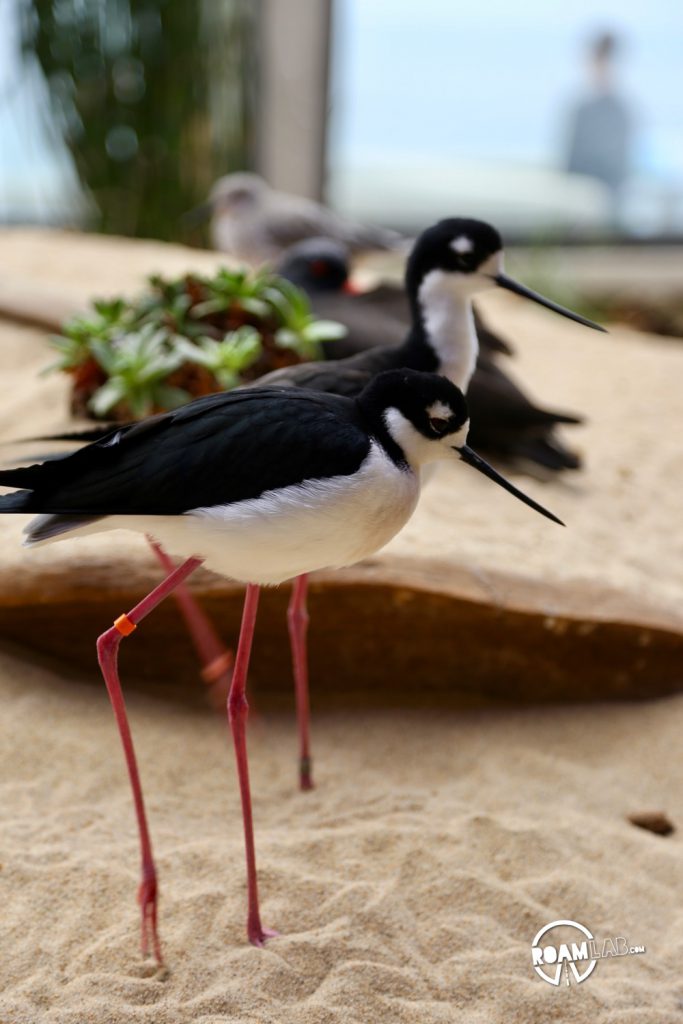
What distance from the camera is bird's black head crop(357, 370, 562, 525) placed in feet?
5.04

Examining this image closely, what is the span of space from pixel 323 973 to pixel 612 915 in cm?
56

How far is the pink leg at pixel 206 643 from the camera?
7.46 ft

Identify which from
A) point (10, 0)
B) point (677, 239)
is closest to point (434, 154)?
point (677, 239)

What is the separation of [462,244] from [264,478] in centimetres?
93

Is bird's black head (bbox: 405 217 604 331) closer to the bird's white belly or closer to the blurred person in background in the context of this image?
the bird's white belly

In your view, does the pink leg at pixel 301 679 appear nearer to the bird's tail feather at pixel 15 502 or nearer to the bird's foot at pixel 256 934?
the bird's foot at pixel 256 934

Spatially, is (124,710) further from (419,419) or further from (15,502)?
(419,419)

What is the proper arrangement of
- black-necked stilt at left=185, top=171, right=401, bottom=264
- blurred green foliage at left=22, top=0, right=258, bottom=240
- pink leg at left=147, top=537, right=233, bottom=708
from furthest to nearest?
blurred green foliage at left=22, top=0, right=258, bottom=240 → black-necked stilt at left=185, top=171, right=401, bottom=264 → pink leg at left=147, top=537, right=233, bottom=708

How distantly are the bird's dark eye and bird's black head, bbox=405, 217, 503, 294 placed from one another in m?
0.80

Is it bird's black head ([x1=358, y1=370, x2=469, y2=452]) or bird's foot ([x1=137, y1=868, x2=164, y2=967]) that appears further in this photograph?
bird's foot ([x1=137, y1=868, x2=164, y2=967])

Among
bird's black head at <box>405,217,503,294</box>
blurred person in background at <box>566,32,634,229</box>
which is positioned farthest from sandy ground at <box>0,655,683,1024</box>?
blurred person in background at <box>566,32,634,229</box>

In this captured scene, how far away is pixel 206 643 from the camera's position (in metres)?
2.30

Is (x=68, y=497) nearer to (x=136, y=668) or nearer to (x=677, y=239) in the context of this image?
(x=136, y=668)

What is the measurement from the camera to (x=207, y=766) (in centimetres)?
229
